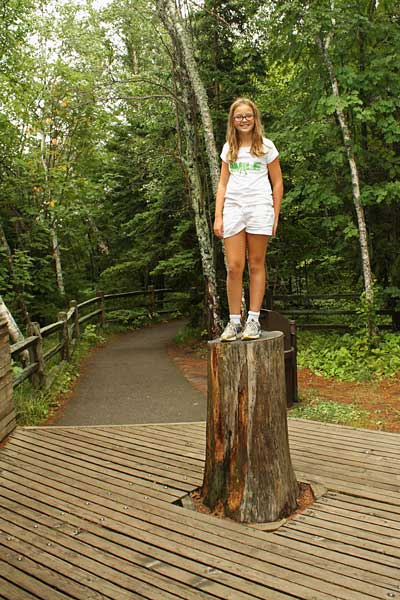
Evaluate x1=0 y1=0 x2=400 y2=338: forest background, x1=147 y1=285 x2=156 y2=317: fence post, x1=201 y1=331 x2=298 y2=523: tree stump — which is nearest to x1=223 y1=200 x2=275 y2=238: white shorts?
x1=201 y1=331 x2=298 y2=523: tree stump

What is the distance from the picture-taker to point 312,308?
12.8 m

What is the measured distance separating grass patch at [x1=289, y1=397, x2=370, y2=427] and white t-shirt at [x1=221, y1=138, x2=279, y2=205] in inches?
140

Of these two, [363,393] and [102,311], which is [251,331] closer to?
[363,393]

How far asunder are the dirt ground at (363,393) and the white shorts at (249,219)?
3.48 meters

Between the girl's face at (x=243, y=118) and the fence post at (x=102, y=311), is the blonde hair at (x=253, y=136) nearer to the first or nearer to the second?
the girl's face at (x=243, y=118)

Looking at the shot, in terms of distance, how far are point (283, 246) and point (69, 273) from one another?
928 cm

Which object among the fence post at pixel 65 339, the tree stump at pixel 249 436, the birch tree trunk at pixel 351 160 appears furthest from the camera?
the fence post at pixel 65 339

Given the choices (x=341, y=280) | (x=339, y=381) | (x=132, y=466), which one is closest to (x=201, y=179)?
(x=339, y=381)

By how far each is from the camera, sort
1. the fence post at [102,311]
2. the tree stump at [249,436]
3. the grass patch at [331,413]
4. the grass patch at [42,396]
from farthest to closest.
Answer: the fence post at [102,311] → the grass patch at [42,396] → the grass patch at [331,413] → the tree stump at [249,436]

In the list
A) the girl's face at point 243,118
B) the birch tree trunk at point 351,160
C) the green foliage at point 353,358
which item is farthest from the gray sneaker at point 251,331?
the birch tree trunk at point 351,160

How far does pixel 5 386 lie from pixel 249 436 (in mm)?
2810

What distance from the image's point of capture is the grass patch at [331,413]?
639cm

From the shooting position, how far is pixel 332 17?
8.20 meters

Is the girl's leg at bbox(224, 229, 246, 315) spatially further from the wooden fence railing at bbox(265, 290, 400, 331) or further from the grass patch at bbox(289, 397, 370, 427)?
the wooden fence railing at bbox(265, 290, 400, 331)
